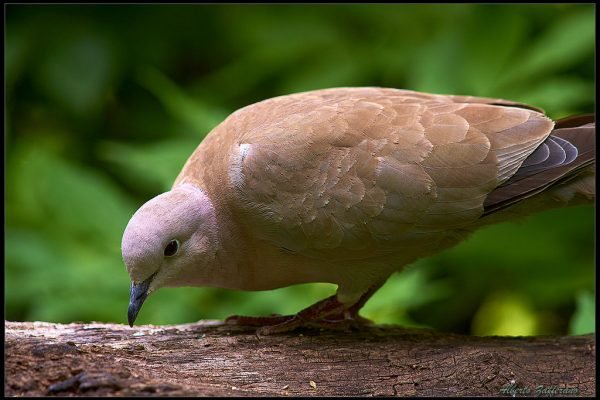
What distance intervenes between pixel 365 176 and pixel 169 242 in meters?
1.08

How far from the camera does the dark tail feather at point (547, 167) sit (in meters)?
4.28

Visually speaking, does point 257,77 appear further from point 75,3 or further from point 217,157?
point 217,157

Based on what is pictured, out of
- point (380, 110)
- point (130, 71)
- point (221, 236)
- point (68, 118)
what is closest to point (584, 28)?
point (380, 110)

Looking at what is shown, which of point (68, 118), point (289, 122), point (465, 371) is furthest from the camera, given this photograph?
point (68, 118)

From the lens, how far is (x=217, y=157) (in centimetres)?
Answer: 450

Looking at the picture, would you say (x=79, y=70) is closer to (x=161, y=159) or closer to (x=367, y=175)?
(x=161, y=159)

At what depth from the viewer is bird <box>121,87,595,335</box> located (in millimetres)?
4223

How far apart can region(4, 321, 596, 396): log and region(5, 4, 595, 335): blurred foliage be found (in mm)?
501

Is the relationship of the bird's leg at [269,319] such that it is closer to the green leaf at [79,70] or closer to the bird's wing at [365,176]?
the bird's wing at [365,176]

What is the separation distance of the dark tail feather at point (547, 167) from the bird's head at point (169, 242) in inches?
59.5

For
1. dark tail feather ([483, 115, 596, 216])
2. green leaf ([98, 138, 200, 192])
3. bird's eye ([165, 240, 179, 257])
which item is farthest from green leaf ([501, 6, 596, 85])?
bird's eye ([165, 240, 179, 257])

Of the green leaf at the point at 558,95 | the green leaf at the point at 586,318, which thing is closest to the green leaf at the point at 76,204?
the green leaf at the point at 558,95

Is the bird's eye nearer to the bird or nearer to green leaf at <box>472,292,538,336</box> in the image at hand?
the bird

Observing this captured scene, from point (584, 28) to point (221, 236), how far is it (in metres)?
2.88
